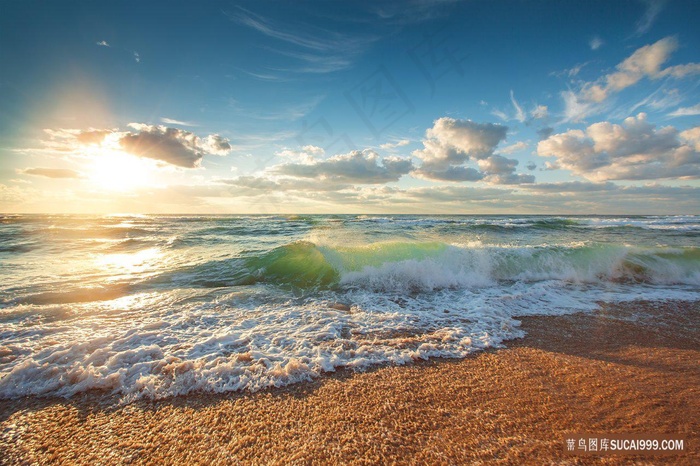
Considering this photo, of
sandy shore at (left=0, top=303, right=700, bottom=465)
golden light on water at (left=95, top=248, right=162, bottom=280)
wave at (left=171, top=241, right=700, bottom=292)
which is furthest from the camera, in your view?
golden light on water at (left=95, top=248, right=162, bottom=280)

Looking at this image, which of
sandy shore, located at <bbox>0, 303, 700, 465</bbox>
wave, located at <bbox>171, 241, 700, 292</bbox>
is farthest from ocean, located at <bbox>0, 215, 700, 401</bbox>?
sandy shore, located at <bbox>0, 303, 700, 465</bbox>

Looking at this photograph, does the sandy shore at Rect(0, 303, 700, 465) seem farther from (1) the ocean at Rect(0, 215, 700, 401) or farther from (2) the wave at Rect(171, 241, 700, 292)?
(2) the wave at Rect(171, 241, 700, 292)

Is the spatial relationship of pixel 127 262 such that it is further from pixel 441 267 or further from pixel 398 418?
pixel 398 418

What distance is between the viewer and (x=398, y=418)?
268 centimetres

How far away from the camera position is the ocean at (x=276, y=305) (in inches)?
138

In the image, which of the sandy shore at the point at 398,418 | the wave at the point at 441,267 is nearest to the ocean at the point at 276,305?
the wave at the point at 441,267

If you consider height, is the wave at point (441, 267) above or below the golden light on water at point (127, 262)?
above

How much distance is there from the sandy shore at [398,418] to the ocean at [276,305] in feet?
1.16

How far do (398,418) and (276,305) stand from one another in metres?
4.21

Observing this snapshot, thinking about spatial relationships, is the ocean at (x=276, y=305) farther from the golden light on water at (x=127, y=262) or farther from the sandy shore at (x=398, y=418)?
the sandy shore at (x=398, y=418)

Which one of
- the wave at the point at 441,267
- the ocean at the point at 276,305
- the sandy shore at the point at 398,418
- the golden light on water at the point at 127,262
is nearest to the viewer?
the sandy shore at the point at 398,418

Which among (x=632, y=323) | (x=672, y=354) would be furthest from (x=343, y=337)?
(x=632, y=323)

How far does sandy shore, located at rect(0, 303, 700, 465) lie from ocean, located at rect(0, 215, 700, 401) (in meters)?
0.35

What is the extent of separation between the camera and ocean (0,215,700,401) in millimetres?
3516
